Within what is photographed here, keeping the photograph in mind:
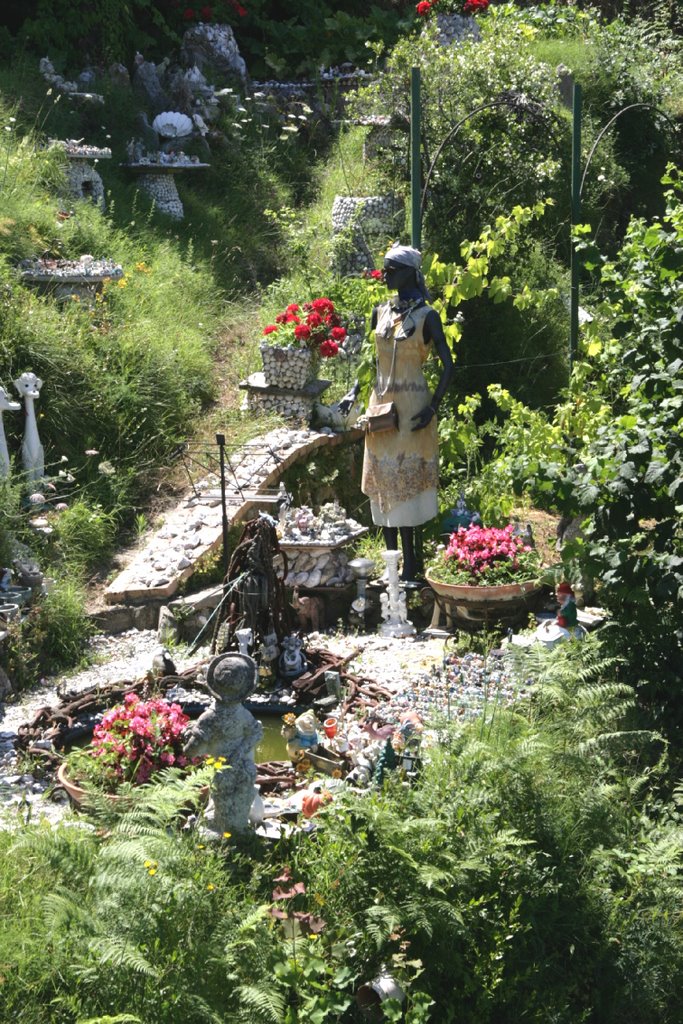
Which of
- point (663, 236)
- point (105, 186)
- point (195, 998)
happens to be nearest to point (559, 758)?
point (195, 998)

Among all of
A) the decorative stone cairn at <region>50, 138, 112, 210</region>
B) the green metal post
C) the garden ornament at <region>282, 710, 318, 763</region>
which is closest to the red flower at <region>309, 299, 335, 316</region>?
the green metal post

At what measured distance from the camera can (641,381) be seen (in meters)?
6.10

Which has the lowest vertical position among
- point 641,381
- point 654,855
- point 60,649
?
point 60,649

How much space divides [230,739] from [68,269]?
5.89 m

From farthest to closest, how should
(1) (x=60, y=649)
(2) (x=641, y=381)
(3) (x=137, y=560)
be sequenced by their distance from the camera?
(3) (x=137, y=560), (1) (x=60, y=649), (2) (x=641, y=381)

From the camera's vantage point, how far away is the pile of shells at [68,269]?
9.72 m

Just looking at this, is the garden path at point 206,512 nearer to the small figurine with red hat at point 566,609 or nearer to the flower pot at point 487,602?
the flower pot at point 487,602

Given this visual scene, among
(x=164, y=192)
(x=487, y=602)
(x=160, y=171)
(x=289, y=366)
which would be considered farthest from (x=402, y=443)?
(x=160, y=171)

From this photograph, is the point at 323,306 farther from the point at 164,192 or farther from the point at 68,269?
the point at 164,192

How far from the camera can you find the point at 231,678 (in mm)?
4723

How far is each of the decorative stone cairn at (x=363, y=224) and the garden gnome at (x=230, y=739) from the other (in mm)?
7849

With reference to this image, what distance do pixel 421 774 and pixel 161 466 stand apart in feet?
15.6

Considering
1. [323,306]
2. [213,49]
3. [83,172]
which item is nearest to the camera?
[323,306]

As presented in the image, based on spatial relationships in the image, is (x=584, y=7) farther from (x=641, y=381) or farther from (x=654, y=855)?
(x=654, y=855)
